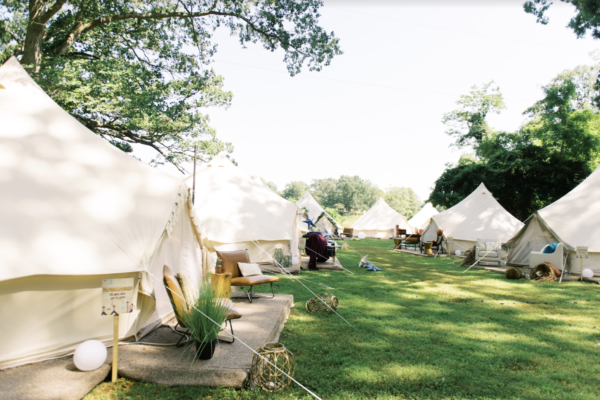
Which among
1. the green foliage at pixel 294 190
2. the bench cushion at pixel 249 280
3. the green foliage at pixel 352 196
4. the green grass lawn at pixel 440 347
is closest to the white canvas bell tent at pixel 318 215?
the green grass lawn at pixel 440 347

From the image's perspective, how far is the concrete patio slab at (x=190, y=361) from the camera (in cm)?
338

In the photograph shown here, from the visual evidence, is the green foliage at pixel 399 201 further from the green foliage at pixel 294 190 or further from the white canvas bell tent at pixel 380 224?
the white canvas bell tent at pixel 380 224

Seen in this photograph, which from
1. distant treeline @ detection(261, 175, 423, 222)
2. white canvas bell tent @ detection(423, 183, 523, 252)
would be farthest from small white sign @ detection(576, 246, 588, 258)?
distant treeline @ detection(261, 175, 423, 222)

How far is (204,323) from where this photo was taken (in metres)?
3.63

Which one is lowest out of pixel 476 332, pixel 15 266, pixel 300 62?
pixel 476 332

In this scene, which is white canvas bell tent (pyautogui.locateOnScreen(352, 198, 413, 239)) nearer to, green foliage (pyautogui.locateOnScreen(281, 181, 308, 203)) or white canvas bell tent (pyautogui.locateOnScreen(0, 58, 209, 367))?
white canvas bell tent (pyautogui.locateOnScreen(0, 58, 209, 367))

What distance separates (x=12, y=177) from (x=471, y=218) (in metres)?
16.7

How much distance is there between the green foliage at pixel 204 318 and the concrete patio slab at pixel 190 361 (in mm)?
256

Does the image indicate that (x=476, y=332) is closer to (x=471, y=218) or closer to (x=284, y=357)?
(x=284, y=357)

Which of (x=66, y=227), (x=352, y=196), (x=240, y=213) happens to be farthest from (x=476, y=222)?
(x=352, y=196)

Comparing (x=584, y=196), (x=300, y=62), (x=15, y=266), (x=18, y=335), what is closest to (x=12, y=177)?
(x=15, y=266)

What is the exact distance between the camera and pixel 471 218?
16531 mm

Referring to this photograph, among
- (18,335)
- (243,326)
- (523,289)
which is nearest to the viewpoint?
(18,335)

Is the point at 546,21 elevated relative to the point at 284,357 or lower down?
elevated
